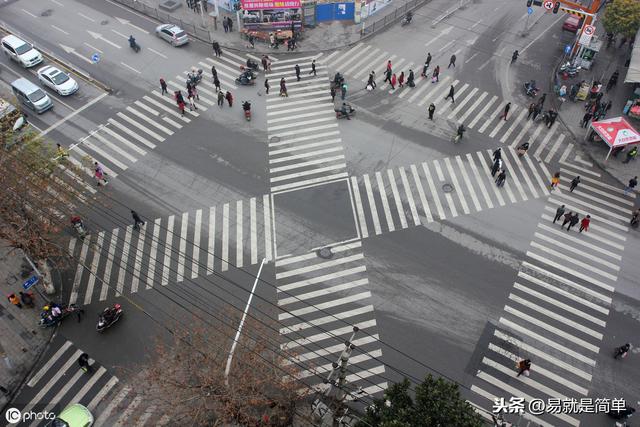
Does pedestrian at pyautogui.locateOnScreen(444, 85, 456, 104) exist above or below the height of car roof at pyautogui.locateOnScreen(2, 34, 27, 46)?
below

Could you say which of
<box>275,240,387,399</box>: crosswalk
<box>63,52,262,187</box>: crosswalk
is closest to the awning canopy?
<box>275,240,387,399</box>: crosswalk

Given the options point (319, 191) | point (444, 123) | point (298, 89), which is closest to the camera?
point (319, 191)

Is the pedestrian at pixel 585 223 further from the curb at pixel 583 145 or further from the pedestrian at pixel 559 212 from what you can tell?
the curb at pixel 583 145

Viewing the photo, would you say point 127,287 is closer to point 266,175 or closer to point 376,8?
point 266,175

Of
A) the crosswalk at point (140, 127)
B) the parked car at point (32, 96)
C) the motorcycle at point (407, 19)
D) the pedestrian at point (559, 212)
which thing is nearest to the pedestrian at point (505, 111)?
the pedestrian at point (559, 212)

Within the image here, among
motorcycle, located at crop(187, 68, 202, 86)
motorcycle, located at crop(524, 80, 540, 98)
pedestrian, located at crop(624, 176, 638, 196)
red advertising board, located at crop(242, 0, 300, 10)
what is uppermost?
red advertising board, located at crop(242, 0, 300, 10)

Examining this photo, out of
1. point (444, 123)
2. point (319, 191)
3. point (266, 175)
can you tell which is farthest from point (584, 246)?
point (266, 175)

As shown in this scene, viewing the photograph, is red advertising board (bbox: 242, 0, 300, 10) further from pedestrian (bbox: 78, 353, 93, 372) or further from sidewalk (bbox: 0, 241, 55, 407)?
pedestrian (bbox: 78, 353, 93, 372)
